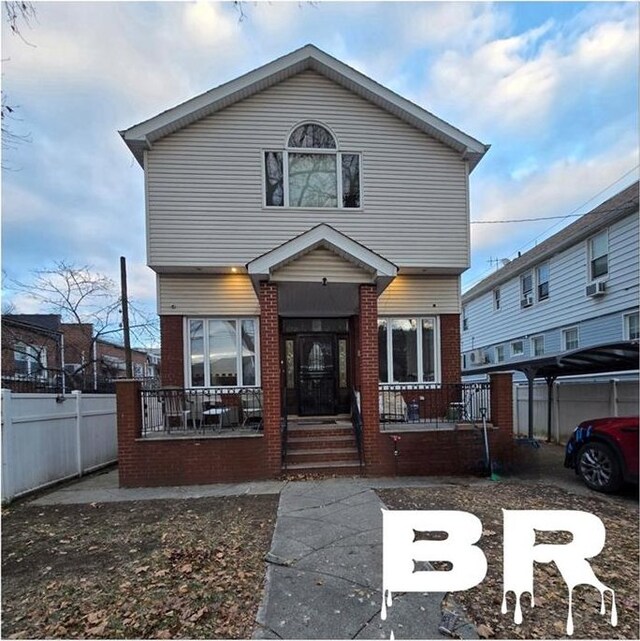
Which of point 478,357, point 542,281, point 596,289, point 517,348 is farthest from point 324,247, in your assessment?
point 478,357

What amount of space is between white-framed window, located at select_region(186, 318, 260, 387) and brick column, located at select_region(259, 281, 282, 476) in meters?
2.41

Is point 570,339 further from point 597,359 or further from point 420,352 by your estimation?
point 420,352

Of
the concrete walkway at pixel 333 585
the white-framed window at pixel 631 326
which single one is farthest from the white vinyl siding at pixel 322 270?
the white-framed window at pixel 631 326

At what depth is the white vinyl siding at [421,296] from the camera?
380 inches

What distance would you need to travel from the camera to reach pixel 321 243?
23.6ft

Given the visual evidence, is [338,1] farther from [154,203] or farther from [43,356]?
[43,356]

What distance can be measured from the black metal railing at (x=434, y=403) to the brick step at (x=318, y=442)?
2.62 ft

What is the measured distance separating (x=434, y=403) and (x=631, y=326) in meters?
6.13

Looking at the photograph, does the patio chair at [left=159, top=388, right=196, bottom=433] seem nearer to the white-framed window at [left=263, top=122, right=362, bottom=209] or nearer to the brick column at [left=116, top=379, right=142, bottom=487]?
the brick column at [left=116, top=379, right=142, bottom=487]

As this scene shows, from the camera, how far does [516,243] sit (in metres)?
25.6

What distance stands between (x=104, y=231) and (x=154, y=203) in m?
10.8

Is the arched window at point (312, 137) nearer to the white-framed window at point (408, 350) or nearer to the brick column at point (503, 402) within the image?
the white-framed window at point (408, 350)

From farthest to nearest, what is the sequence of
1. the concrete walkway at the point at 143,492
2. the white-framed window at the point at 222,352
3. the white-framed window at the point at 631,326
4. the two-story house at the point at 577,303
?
the white-framed window at the point at 631,326, the white-framed window at the point at 222,352, the two-story house at the point at 577,303, the concrete walkway at the point at 143,492

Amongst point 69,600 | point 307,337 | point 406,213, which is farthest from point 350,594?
point 406,213
